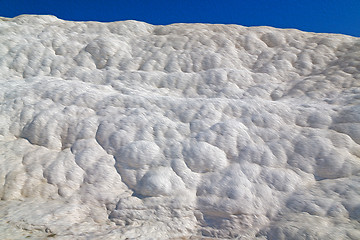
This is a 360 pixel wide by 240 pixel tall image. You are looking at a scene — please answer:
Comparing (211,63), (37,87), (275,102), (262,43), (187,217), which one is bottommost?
(187,217)

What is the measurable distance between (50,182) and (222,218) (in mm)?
1990

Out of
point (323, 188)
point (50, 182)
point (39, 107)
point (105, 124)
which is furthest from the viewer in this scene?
point (39, 107)

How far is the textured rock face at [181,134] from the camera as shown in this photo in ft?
8.89

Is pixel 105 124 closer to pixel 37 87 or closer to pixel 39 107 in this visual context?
pixel 39 107

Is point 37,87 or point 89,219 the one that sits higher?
point 37,87

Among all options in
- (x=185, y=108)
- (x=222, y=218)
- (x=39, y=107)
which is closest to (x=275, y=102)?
(x=185, y=108)

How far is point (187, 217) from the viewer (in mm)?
2787

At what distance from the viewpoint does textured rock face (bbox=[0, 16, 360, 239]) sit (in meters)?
2.71

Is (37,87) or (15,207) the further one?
(37,87)

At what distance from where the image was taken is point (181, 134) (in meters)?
3.29

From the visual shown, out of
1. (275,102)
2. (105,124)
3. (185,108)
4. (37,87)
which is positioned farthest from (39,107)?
(275,102)

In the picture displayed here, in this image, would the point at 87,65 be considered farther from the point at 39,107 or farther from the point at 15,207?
the point at 15,207

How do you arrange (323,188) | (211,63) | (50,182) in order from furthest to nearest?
(211,63), (50,182), (323,188)

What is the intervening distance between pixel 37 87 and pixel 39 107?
406 mm
